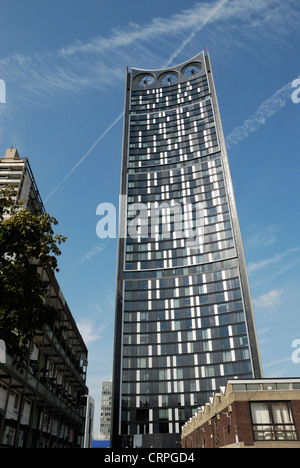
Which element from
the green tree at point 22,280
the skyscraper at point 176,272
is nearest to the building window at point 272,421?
the green tree at point 22,280

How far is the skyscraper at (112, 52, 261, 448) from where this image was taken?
85.4 meters

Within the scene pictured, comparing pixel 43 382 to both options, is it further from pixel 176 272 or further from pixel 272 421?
pixel 176 272

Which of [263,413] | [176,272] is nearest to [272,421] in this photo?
[263,413]

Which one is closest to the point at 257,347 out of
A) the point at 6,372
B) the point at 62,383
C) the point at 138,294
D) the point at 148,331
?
the point at 148,331

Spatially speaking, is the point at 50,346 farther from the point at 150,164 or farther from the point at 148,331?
the point at 150,164

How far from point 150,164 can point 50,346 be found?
94483 mm

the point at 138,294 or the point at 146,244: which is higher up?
the point at 146,244

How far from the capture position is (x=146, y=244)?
361 feet

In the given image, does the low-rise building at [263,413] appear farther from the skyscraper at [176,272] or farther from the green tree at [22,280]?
the skyscraper at [176,272]

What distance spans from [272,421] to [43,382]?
72.2 ft

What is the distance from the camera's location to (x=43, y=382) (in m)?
35.4

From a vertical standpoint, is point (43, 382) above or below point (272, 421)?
above

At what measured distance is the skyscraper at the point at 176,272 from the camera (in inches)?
3364

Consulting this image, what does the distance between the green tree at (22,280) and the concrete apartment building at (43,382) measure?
4.73ft
